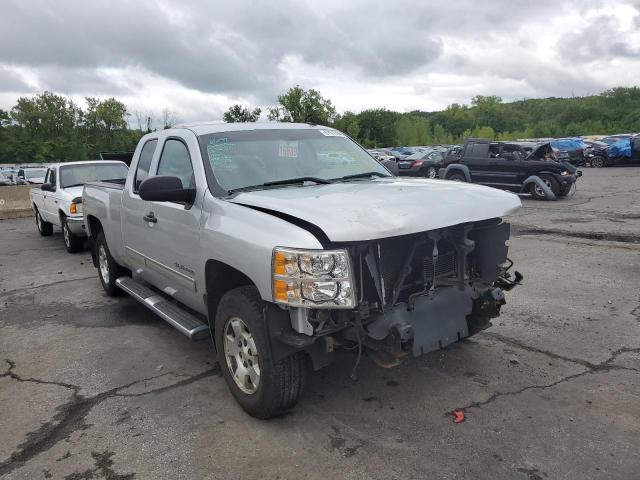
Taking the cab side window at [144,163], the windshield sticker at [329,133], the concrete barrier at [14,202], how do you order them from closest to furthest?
the windshield sticker at [329,133] → the cab side window at [144,163] → the concrete barrier at [14,202]

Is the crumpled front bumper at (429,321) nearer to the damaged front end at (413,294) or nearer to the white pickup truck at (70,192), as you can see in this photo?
the damaged front end at (413,294)

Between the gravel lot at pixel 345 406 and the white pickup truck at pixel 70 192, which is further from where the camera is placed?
the white pickup truck at pixel 70 192

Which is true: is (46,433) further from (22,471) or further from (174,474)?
(174,474)

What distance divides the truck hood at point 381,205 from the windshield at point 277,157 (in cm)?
32

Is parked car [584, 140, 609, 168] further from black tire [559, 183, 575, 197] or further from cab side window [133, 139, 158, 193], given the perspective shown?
cab side window [133, 139, 158, 193]

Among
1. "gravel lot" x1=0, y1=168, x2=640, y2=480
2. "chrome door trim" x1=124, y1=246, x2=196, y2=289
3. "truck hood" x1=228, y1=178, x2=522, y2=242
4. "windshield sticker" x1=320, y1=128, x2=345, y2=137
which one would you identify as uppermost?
"windshield sticker" x1=320, y1=128, x2=345, y2=137

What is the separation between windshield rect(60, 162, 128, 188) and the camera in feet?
33.8

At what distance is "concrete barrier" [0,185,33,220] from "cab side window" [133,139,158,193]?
1438 cm

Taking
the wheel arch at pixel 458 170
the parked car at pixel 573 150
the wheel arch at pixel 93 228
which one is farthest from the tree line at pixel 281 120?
the wheel arch at pixel 93 228

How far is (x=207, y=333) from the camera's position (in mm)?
A: 3943

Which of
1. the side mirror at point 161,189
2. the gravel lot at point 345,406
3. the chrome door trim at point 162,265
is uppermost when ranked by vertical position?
the side mirror at point 161,189

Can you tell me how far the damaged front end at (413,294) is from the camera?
3.10 meters

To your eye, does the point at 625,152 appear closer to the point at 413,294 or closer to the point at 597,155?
the point at 597,155

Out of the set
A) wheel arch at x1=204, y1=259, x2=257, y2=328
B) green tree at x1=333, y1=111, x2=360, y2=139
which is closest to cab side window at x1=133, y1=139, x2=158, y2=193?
wheel arch at x1=204, y1=259, x2=257, y2=328
